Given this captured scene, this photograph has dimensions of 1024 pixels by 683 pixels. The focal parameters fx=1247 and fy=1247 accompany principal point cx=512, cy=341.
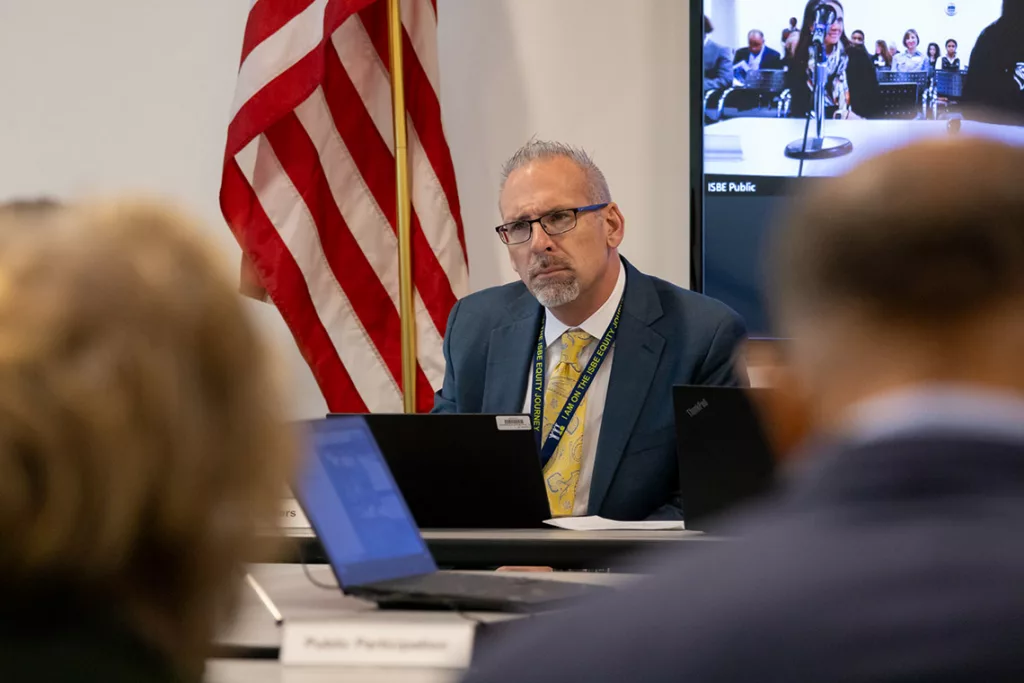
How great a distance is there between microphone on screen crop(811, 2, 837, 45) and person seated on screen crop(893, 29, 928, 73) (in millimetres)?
215

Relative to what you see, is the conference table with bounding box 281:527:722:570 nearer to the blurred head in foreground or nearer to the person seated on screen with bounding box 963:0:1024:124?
the blurred head in foreground

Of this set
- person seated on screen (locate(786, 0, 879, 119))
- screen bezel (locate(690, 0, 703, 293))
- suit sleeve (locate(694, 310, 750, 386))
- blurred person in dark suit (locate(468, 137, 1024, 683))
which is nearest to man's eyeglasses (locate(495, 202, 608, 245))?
suit sleeve (locate(694, 310, 750, 386))

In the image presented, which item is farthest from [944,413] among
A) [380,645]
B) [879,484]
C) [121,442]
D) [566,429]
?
[566,429]

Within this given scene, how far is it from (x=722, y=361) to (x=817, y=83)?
45.7 inches

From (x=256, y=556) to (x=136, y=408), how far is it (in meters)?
0.16

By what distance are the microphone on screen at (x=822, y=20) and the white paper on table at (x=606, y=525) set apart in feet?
6.21

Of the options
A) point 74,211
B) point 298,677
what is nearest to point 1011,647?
point 74,211

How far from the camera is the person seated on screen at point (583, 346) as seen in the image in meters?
2.88

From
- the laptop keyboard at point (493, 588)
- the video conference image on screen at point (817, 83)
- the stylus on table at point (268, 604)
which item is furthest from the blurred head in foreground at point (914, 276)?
the video conference image on screen at point (817, 83)

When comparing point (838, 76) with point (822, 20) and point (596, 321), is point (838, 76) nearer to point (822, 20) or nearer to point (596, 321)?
point (822, 20)

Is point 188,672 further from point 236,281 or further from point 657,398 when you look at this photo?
point 657,398

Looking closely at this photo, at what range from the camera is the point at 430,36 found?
384cm

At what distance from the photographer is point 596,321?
10.2 ft

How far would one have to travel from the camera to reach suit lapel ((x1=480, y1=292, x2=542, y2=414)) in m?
3.05
